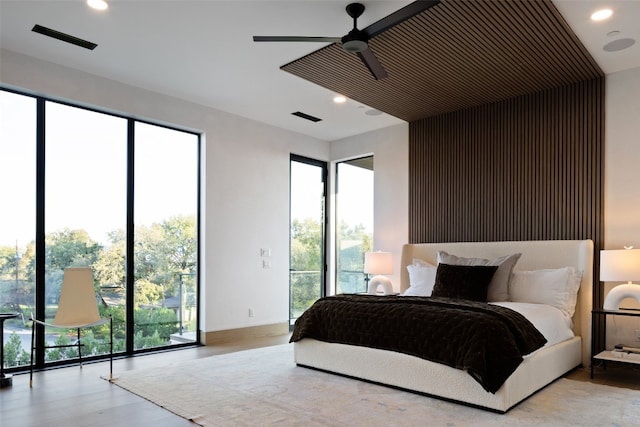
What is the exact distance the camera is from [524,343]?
3193 mm

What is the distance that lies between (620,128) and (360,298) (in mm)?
2938

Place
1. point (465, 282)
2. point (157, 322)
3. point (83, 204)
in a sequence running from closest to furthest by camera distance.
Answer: point (465, 282) → point (83, 204) → point (157, 322)

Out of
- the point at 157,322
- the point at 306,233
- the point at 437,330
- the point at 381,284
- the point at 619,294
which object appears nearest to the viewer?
the point at 437,330

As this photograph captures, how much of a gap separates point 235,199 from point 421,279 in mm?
2509

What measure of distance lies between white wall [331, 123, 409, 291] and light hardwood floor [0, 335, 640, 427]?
8.58 feet

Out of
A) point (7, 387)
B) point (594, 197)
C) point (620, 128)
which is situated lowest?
point (7, 387)

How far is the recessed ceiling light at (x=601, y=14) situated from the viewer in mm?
3379

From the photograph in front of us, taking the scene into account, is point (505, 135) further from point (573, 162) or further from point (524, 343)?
point (524, 343)

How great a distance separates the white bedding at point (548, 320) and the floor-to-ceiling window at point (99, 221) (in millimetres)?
3596

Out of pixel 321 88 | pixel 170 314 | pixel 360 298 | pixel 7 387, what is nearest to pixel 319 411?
pixel 360 298

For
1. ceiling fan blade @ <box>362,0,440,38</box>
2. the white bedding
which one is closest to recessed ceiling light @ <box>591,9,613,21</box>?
ceiling fan blade @ <box>362,0,440,38</box>

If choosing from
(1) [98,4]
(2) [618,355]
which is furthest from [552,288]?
(1) [98,4]

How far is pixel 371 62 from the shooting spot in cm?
367

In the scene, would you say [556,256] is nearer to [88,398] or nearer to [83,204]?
[88,398]
